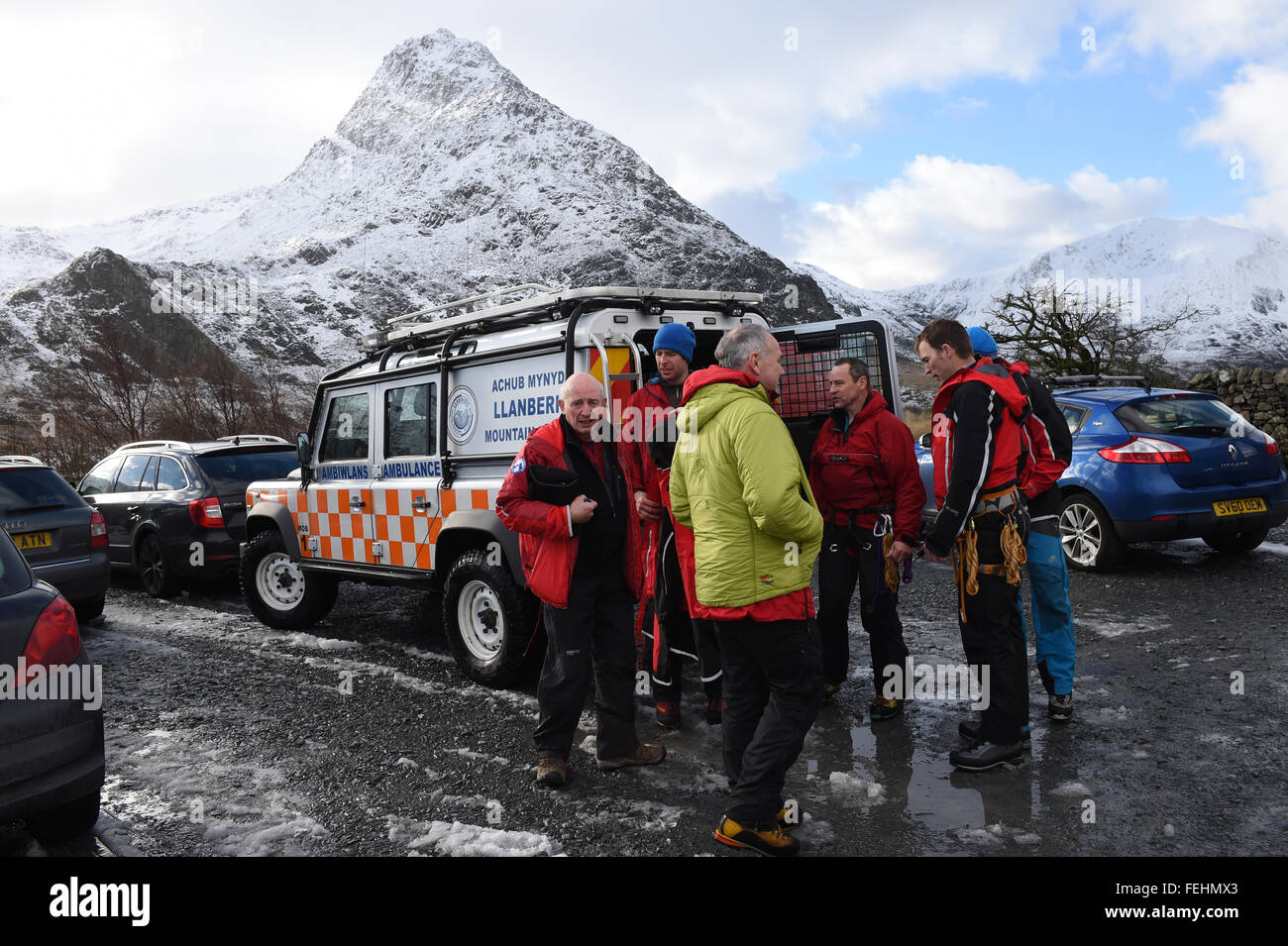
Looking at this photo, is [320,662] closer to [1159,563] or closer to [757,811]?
[757,811]

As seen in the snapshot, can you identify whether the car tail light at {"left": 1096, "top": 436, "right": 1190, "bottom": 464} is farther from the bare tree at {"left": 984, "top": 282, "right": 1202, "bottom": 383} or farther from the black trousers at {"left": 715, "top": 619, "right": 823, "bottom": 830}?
the bare tree at {"left": 984, "top": 282, "right": 1202, "bottom": 383}

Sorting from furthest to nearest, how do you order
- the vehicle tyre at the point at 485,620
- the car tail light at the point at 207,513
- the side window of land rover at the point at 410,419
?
the car tail light at the point at 207,513 → the side window of land rover at the point at 410,419 → the vehicle tyre at the point at 485,620

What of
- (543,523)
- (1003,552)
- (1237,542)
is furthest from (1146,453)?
(543,523)

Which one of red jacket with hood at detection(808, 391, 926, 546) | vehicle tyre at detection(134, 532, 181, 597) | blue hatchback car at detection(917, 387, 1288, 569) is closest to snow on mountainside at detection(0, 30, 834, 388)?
vehicle tyre at detection(134, 532, 181, 597)

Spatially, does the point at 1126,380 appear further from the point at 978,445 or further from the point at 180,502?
the point at 180,502

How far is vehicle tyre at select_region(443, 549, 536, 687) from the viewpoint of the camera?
4.89 meters

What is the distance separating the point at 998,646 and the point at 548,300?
9.72ft

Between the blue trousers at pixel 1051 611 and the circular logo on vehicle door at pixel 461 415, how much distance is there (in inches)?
126

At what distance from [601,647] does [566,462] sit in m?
0.91

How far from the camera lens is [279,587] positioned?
7086 millimetres

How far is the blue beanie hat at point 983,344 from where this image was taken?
4.16m

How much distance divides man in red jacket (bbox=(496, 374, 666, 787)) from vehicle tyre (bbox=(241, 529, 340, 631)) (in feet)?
11.6

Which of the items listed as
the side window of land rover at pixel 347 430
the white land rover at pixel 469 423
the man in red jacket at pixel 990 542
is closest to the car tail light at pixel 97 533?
the white land rover at pixel 469 423

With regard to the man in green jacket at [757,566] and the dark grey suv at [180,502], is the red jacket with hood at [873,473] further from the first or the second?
the dark grey suv at [180,502]
